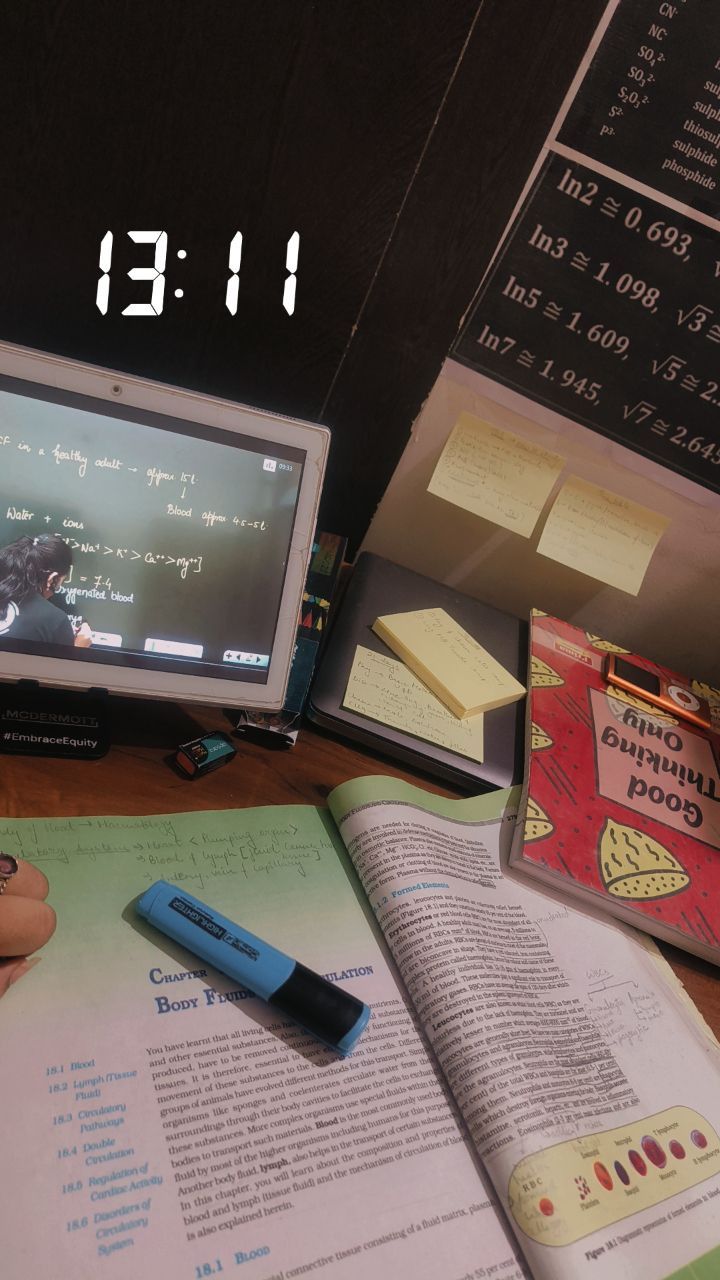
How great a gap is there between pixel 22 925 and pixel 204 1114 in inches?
6.3

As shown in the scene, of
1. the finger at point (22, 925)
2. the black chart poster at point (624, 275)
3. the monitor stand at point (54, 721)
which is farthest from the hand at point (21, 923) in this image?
the black chart poster at point (624, 275)

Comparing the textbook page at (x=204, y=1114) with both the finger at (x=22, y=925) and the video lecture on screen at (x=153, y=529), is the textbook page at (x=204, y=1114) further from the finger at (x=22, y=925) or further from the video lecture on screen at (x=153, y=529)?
the video lecture on screen at (x=153, y=529)

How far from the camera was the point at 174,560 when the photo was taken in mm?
625

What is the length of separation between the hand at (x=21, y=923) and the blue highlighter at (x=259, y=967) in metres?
0.07

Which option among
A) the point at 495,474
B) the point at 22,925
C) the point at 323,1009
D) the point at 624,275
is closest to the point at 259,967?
the point at 323,1009

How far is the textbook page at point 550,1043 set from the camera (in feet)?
1.47

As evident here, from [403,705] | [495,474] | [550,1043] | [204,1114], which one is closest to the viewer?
[204,1114]

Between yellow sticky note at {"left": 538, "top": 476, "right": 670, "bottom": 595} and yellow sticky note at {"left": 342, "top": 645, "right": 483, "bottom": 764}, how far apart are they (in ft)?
0.82

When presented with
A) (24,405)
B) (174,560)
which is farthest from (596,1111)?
(24,405)

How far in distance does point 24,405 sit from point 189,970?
1.48ft

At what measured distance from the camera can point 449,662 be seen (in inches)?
32.4

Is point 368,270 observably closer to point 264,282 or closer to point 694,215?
point 264,282

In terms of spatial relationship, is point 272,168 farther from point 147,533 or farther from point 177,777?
point 177,777

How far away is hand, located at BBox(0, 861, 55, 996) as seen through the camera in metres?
0.44
